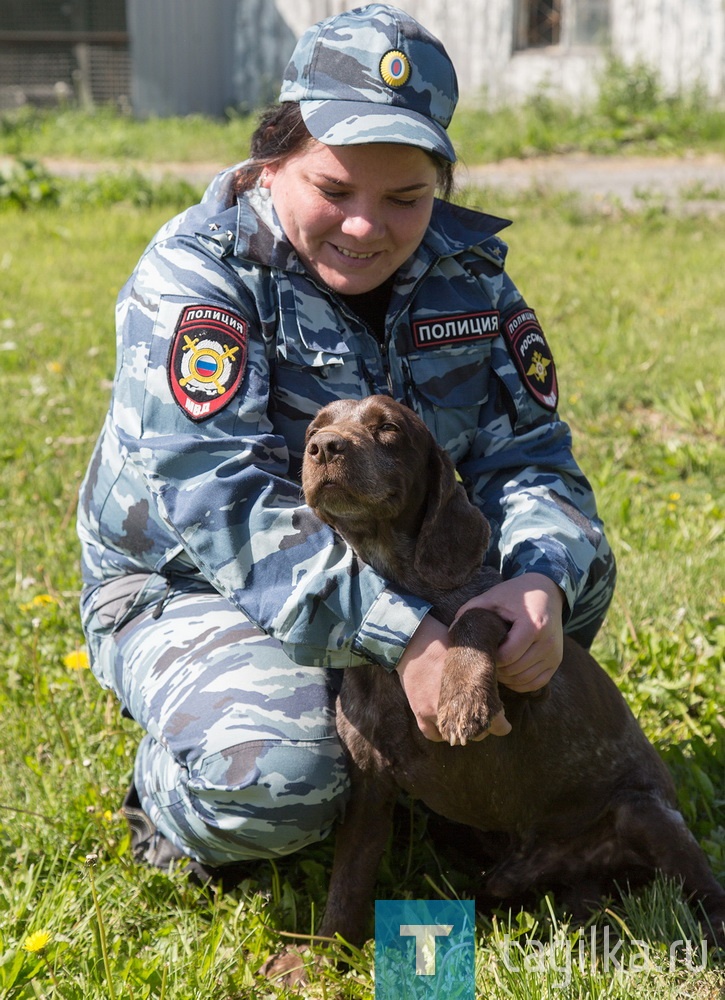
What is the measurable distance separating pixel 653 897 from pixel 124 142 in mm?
14135

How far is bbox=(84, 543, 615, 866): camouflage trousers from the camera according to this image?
2.60 meters

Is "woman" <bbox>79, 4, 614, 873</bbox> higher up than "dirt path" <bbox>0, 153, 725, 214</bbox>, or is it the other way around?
"woman" <bbox>79, 4, 614, 873</bbox>

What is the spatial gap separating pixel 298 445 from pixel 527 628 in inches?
31.9

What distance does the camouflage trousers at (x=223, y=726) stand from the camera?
260cm

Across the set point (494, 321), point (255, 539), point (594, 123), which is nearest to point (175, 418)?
point (255, 539)

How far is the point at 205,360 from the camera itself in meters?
2.65

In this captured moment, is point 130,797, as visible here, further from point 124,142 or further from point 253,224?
point 124,142

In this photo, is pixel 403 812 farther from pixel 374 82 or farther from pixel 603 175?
pixel 603 175

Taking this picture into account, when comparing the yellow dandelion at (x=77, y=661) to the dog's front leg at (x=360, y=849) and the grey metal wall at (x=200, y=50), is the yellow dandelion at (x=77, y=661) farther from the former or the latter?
the grey metal wall at (x=200, y=50)

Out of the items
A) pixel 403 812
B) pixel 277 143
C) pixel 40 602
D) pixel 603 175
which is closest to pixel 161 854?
pixel 403 812

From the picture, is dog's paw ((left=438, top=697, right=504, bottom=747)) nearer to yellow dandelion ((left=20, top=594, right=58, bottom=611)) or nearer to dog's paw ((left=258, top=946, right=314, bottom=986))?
dog's paw ((left=258, top=946, right=314, bottom=986))

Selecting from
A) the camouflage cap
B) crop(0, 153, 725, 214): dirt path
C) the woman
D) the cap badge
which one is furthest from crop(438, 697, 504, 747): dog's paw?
crop(0, 153, 725, 214): dirt path

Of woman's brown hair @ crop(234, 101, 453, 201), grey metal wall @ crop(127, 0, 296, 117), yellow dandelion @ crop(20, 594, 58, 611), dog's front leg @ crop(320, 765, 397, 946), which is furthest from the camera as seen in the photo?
grey metal wall @ crop(127, 0, 296, 117)

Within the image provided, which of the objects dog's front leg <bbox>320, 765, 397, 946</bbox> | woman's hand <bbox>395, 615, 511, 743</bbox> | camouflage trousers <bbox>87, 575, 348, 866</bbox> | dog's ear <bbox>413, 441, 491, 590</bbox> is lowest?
dog's front leg <bbox>320, 765, 397, 946</bbox>
